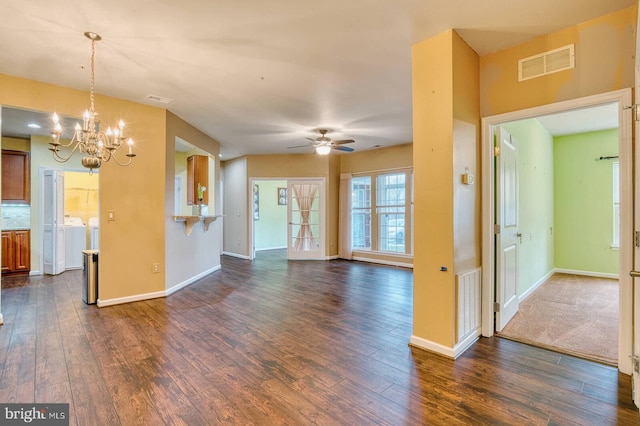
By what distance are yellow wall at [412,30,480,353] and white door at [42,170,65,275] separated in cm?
669

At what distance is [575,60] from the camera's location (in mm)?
2445

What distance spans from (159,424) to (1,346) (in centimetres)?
221

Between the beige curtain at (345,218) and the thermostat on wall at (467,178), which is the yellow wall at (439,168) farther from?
the beige curtain at (345,218)

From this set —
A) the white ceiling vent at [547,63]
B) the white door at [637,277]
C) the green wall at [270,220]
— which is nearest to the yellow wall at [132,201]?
the white ceiling vent at [547,63]

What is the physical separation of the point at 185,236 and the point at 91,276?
134cm

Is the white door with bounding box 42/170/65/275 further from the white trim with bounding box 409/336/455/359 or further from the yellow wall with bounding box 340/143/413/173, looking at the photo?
the white trim with bounding box 409/336/455/359

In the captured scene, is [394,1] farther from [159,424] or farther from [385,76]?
[159,424]

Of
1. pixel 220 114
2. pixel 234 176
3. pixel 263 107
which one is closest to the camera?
pixel 263 107

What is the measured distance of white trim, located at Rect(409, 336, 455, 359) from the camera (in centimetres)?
252

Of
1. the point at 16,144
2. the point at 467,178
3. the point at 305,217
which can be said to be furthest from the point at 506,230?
the point at 16,144

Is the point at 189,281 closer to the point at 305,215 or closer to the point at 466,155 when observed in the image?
the point at 305,215

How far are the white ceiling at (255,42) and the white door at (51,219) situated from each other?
307cm

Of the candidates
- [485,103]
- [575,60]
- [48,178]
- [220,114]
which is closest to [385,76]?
[485,103]

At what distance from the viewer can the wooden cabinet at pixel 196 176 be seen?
19.4 ft
